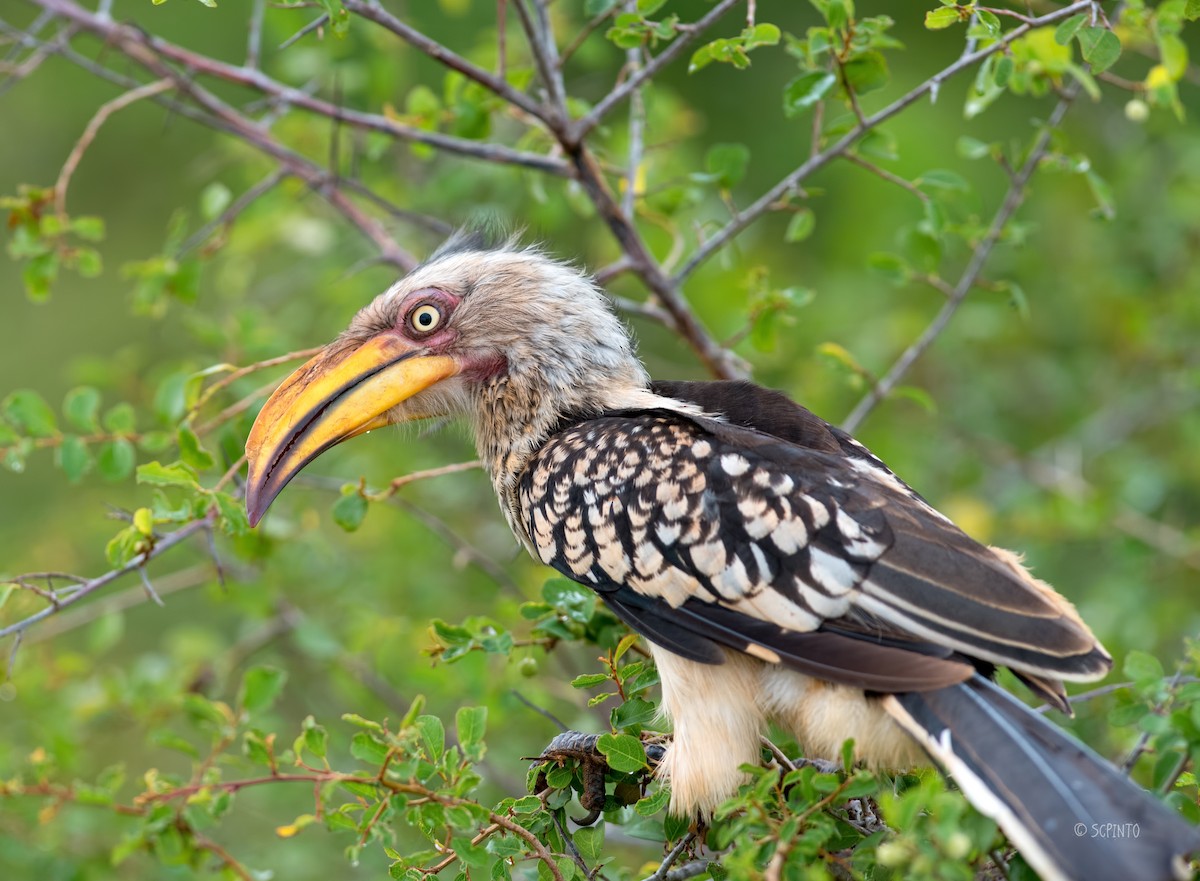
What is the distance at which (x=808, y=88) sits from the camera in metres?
3.11

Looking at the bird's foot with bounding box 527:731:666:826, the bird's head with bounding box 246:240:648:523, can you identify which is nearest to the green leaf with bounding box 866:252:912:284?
the bird's head with bounding box 246:240:648:523

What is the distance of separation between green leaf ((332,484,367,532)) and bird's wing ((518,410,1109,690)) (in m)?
0.48

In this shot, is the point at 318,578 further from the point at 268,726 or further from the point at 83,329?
the point at 83,329

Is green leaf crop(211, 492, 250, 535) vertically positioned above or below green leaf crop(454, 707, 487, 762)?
above

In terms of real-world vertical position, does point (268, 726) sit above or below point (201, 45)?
below

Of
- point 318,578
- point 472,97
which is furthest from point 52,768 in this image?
point 472,97

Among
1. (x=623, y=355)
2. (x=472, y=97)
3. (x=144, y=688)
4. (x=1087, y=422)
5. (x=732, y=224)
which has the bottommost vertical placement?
(x=144, y=688)

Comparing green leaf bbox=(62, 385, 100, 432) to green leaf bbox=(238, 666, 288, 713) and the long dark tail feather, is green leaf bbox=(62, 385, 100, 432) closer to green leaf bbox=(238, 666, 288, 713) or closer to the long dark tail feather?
green leaf bbox=(238, 666, 288, 713)

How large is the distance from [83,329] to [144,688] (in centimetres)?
635

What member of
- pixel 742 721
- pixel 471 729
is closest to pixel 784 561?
pixel 742 721

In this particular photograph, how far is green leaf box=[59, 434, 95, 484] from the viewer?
332cm

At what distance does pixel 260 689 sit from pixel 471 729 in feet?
3.39

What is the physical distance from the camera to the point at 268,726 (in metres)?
3.40

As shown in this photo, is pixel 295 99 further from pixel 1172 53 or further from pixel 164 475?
pixel 1172 53
